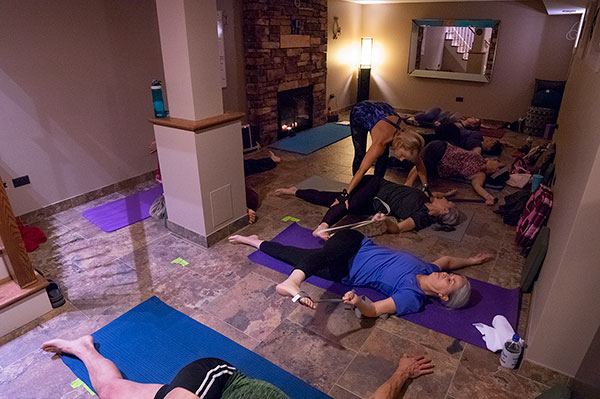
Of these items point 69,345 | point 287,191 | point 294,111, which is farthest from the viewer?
point 294,111

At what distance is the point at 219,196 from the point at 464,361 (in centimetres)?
205

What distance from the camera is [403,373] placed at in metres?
1.85

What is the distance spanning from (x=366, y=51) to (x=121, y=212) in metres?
6.01

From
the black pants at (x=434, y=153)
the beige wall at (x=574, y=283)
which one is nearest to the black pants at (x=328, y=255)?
the beige wall at (x=574, y=283)

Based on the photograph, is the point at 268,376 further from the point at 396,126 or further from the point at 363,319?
the point at 396,126

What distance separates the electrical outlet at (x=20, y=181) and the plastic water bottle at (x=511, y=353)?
3.88m

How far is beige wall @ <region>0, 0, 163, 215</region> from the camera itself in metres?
3.14

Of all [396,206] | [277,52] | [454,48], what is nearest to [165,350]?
[396,206]

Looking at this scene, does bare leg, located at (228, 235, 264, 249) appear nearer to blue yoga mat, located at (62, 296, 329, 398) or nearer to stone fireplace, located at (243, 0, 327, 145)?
blue yoga mat, located at (62, 296, 329, 398)

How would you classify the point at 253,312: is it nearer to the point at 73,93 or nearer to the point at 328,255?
the point at 328,255

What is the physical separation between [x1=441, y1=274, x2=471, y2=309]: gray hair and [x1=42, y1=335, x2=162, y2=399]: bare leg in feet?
5.39

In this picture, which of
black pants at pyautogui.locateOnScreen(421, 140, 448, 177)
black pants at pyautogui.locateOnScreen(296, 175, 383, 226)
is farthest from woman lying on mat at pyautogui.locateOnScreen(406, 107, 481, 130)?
black pants at pyautogui.locateOnScreen(296, 175, 383, 226)

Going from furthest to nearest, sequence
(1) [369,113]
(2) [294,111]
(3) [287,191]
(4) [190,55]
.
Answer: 1. (2) [294,111]
2. (3) [287,191]
3. (1) [369,113]
4. (4) [190,55]

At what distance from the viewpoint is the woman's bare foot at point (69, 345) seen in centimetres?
199
